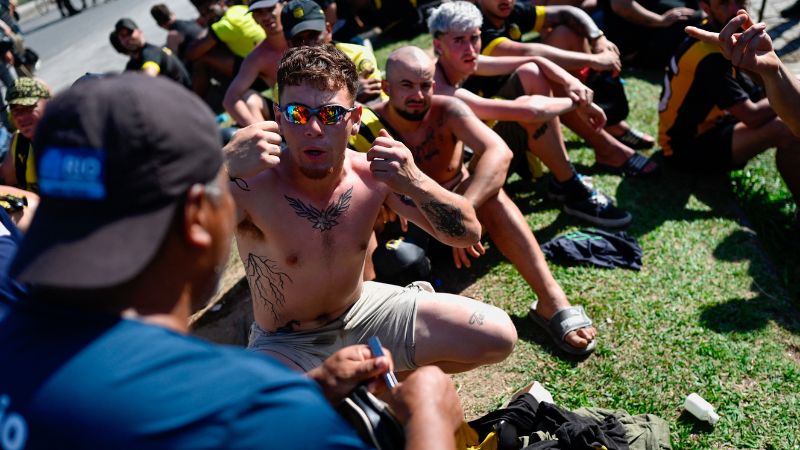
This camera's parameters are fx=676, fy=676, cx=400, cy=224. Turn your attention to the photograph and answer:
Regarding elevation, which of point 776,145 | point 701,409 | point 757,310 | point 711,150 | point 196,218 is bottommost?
point 757,310

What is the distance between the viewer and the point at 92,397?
1.20 m

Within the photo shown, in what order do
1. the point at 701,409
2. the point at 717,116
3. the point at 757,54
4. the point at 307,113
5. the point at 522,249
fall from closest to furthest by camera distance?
1. the point at 307,113
2. the point at 701,409
3. the point at 757,54
4. the point at 522,249
5. the point at 717,116

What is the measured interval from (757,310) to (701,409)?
1100 millimetres

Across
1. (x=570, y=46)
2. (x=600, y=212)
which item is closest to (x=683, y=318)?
(x=600, y=212)

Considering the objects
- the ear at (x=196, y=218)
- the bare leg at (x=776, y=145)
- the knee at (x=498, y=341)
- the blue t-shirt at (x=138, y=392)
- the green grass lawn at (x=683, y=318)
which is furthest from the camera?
the bare leg at (x=776, y=145)

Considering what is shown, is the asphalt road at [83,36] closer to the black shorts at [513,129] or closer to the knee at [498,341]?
the black shorts at [513,129]

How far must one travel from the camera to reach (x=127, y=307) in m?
1.34

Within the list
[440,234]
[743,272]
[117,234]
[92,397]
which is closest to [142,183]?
[117,234]

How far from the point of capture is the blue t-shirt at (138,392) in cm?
119

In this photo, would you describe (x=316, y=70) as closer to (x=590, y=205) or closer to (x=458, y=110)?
(x=458, y=110)

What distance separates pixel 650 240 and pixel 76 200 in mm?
4390

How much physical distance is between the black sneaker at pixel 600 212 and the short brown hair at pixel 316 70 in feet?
8.31

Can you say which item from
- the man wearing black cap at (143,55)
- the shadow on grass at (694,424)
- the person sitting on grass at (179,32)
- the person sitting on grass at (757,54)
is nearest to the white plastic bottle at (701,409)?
the shadow on grass at (694,424)

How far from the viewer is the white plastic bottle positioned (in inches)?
132
